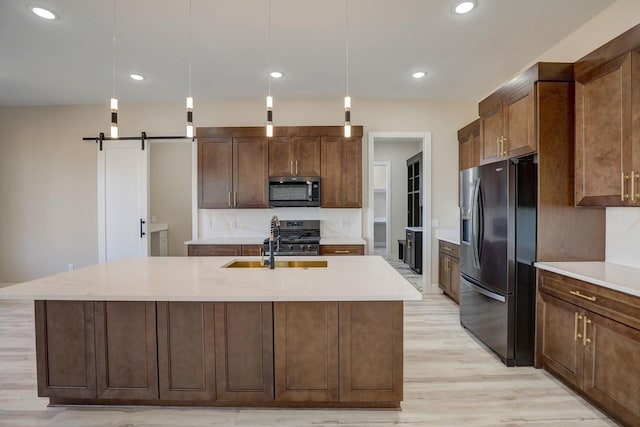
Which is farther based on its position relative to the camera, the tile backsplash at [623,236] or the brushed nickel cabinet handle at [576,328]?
the tile backsplash at [623,236]

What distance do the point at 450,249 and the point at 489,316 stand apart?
148cm

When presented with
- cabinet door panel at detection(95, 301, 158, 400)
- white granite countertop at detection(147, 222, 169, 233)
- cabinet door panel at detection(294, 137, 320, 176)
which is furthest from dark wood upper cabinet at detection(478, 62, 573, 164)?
white granite countertop at detection(147, 222, 169, 233)

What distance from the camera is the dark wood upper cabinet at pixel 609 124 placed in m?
1.96

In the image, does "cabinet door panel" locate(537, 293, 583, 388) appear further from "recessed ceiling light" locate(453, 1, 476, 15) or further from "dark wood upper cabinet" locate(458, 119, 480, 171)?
"recessed ceiling light" locate(453, 1, 476, 15)

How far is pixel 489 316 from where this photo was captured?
9.24ft

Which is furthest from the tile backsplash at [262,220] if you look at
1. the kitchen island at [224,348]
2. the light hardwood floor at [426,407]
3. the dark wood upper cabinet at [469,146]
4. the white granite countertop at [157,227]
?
the kitchen island at [224,348]

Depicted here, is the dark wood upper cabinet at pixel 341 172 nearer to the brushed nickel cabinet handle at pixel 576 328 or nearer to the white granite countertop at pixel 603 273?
the white granite countertop at pixel 603 273

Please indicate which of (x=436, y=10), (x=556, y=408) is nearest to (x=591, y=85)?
(x=436, y=10)

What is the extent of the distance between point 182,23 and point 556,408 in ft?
13.0

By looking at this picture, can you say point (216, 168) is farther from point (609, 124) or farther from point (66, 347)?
point (609, 124)

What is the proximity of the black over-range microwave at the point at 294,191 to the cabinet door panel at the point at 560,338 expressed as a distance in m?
2.66

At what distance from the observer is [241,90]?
164 inches

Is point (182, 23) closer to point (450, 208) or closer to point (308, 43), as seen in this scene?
point (308, 43)

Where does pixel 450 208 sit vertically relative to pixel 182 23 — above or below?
below
